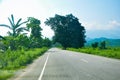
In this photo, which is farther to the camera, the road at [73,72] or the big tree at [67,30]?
the big tree at [67,30]

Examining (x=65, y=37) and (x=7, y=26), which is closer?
(x=7, y=26)

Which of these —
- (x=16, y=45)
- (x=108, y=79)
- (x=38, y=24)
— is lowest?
(x=108, y=79)

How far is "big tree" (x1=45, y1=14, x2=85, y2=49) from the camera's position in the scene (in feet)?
343

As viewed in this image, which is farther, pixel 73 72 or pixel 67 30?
pixel 67 30

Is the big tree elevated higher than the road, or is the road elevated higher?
the big tree

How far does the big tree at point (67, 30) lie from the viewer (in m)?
105

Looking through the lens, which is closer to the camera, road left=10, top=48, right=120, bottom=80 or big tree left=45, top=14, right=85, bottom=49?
road left=10, top=48, right=120, bottom=80

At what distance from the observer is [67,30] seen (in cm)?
10756

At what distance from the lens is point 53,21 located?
110 m

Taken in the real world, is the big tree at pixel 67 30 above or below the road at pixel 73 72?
above

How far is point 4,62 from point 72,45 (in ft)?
275

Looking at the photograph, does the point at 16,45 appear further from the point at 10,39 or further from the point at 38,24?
the point at 38,24

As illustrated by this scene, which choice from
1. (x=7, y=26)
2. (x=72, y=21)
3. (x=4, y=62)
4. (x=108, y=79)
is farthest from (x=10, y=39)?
(x=72, y=21)

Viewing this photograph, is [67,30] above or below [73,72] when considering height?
above
